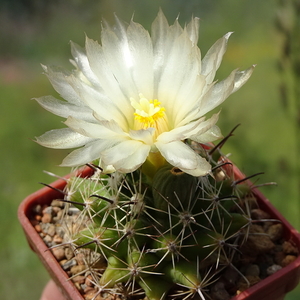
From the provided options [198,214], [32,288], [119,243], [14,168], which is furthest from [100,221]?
[14,168]

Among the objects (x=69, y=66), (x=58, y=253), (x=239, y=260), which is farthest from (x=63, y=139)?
(x=69, y=66)

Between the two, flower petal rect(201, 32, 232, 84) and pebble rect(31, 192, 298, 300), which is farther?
pebble rect(31, 192, 298, 300)

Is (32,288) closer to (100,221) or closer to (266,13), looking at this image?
(100,221)

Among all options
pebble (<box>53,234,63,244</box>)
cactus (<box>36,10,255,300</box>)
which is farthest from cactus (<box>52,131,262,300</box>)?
pebble (<box>53,234,63,244</box>)

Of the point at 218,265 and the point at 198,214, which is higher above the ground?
the point at 198,214

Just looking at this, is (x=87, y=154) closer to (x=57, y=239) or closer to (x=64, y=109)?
(x=64, y=109)

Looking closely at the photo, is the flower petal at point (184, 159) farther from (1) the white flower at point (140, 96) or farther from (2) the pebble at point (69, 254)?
(2) the pebble at point (69, 254)

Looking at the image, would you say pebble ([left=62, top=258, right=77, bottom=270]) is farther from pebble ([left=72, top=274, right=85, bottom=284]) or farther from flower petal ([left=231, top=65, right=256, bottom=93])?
flower petal ([left=231, top=65, right=256, bottom=93])
